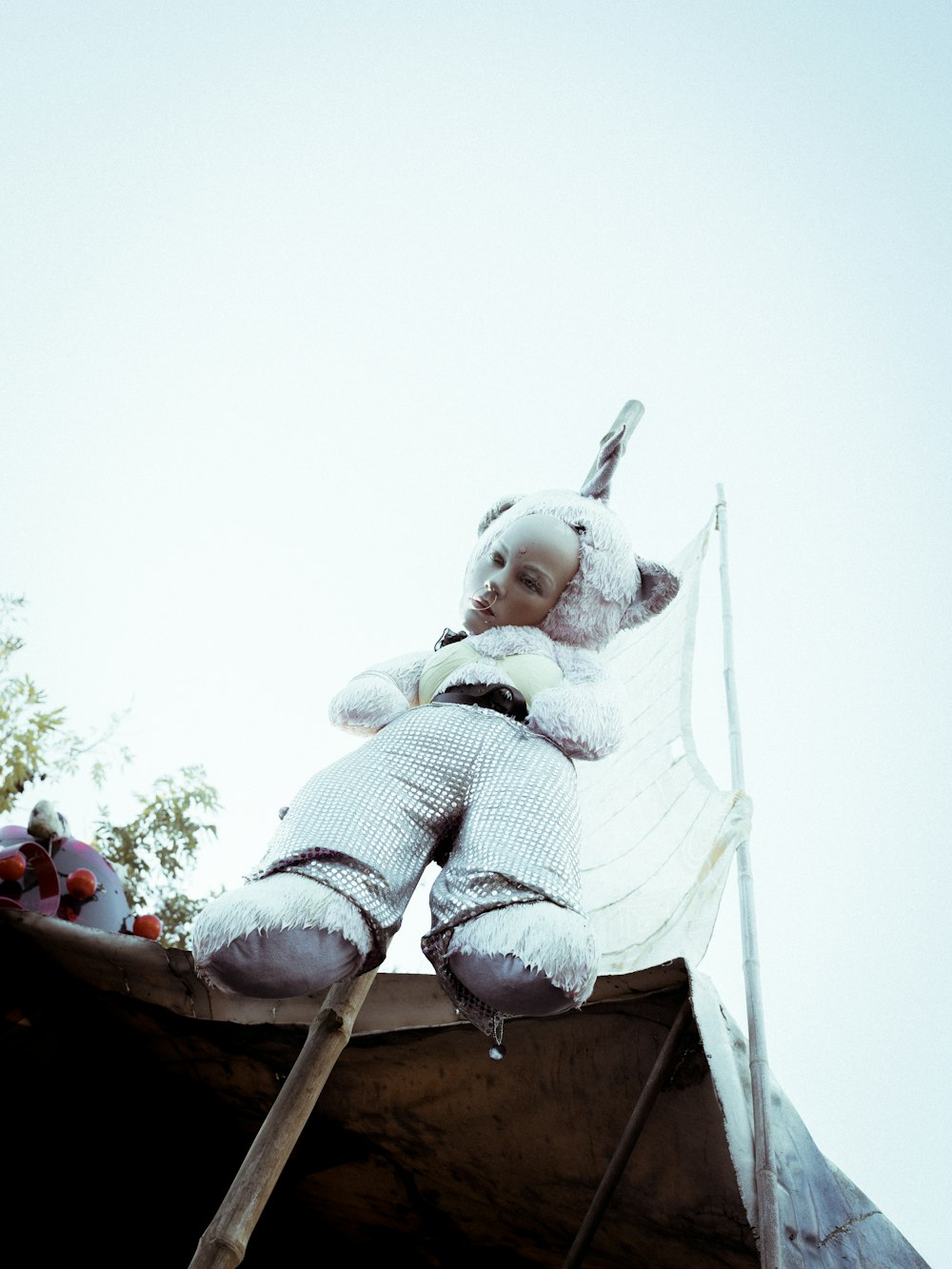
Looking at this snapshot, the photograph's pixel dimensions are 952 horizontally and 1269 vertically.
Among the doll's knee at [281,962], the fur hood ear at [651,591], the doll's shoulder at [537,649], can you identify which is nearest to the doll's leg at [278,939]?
the doll's knee at [281,962]

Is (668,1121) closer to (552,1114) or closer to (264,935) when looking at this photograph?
(552,1114)

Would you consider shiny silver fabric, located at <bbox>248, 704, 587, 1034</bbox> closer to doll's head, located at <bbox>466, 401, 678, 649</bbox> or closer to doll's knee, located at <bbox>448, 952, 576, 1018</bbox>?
doll's knee, located at <bbox>448, 952, 576, 1018</bbox>

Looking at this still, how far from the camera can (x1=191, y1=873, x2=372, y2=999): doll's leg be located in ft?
3.68

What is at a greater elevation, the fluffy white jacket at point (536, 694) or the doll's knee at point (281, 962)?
the fluffy white jacket at point (536, 694)

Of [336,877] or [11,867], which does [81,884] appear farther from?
[336,877]

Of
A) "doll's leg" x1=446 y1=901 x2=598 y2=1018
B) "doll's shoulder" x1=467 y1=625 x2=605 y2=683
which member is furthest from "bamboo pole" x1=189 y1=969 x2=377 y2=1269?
"doll's shoulder" x1=467 y1=625 x2=605 y2=683

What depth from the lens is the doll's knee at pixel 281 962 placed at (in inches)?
44.3

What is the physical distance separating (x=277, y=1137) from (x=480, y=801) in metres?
0.46

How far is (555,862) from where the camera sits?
4.17 ft

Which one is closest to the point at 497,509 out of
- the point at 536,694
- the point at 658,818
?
the point at 536,694

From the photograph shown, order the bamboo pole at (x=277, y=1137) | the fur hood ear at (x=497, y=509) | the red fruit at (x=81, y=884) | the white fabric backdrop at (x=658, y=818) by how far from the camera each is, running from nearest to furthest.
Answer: the bamboo pole at (x=277, y=1137)
the white fabric backdrop at (x=658, y=818)
the red fruit at (x=81, y=884)
the fur hood ear at (x=497, y=509)

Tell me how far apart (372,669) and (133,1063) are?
73 centimetres

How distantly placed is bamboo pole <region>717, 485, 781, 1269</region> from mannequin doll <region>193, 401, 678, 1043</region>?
0.83 ft

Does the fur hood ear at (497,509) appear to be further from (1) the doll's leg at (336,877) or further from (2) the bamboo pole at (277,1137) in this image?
(2) the bamboo pole at (277,1137)
